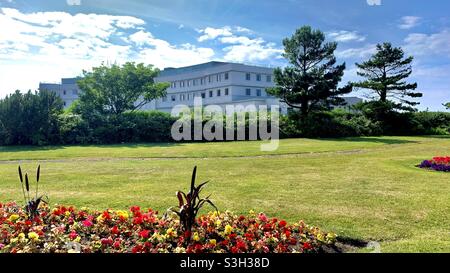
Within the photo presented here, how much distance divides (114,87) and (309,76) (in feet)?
52.0

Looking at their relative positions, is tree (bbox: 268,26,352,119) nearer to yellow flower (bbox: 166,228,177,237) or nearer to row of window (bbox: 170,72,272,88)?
row of window (bbox: 170,72,272,88)

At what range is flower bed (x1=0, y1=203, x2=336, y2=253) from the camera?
372 cm

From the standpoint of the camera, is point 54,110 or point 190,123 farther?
point 190,123

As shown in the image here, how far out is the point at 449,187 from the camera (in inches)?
296

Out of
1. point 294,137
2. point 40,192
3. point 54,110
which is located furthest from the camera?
point 294,137

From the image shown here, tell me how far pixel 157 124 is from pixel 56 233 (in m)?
20.4

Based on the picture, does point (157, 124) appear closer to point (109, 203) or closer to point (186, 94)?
point (109, 203)

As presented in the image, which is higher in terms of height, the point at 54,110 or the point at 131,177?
the point at 54,110

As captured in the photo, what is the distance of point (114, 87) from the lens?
28.0 metres

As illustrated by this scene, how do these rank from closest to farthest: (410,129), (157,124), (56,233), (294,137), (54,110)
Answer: (56,233) → (54,110) → (157,124) → (294,137) → (410,129)

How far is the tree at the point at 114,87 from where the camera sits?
2686 centimetres

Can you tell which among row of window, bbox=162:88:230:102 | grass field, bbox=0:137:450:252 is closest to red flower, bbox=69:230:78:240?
grass field, bbox=0:137:450:252

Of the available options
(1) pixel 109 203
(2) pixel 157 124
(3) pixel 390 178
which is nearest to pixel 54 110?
(2) pixel 157 124

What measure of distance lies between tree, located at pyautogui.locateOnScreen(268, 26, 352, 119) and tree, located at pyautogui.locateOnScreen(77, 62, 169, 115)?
1076 cm
